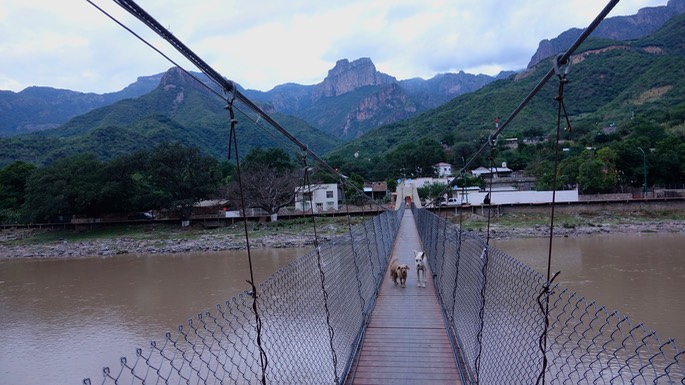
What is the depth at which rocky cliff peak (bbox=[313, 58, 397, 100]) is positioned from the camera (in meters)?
112

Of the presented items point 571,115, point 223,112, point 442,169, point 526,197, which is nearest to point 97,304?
point 526,197

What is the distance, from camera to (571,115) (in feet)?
152

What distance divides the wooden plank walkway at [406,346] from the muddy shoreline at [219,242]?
13.3 m

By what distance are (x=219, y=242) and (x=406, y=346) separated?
647 inches

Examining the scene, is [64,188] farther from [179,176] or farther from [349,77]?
[349,77]

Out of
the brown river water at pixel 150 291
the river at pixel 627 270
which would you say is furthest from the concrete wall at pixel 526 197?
the brown river water at pixel 150 291

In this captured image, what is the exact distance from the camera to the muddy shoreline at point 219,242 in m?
17.5

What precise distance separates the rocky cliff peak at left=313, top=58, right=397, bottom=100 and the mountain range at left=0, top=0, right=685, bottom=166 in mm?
253

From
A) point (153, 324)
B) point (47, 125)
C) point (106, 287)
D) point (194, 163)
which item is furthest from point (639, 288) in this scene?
point (47, 125)

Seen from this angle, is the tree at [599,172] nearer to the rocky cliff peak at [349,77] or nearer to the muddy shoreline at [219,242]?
the muddy shoreline at [219,242]

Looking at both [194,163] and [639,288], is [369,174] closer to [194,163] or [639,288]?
[194,163]

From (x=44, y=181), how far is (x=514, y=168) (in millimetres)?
31029

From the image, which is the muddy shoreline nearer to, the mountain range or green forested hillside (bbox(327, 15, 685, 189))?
the mountain range

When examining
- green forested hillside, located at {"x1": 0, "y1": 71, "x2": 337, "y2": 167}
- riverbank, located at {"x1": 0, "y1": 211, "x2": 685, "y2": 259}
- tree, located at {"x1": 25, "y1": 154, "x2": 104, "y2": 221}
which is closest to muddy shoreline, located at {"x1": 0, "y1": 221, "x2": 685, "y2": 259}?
riverbank, located at {"x1": 0, "y1": 211, "x2": 685, "y2": 259}
